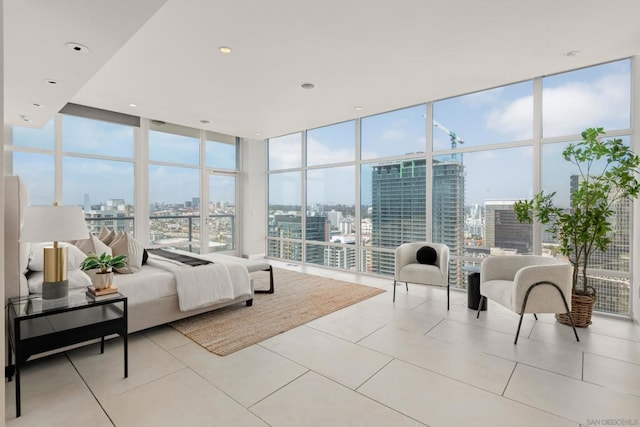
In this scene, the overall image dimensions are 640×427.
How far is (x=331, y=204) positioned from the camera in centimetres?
635

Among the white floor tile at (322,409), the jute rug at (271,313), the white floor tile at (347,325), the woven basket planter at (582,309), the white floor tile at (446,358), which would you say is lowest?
the white floor tile at (322,409)

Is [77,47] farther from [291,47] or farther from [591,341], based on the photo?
[591,341]

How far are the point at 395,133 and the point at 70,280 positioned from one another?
4.74 m

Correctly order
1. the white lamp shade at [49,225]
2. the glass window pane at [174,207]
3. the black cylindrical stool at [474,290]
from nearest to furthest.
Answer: the white lamp shade at [49,225], the black cylindrical stool at [474,290], the glass window pane at [174,207]

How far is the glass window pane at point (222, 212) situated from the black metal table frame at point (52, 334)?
4.62 meters

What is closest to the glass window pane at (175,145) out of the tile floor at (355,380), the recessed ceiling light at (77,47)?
the recessed ceiling light at (77,47)

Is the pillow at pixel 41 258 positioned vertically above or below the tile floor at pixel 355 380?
above

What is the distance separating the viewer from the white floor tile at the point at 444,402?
1.78m

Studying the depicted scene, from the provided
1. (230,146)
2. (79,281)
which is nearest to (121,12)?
(79,281)

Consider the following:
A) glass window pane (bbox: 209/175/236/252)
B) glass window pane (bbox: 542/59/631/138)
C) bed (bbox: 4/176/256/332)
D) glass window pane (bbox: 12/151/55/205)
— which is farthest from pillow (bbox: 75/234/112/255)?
glass window pane (bbox: 542/59/631/138)

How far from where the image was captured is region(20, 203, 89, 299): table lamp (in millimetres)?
2070

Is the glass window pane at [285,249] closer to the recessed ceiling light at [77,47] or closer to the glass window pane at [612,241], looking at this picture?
the glass window pane at [612,241]

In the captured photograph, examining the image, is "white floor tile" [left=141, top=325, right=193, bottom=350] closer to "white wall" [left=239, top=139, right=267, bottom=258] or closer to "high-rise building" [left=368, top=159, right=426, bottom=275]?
"high-rise building" [left=368, top=159, right=426, bottom=275]

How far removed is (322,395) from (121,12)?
2.76 metres
